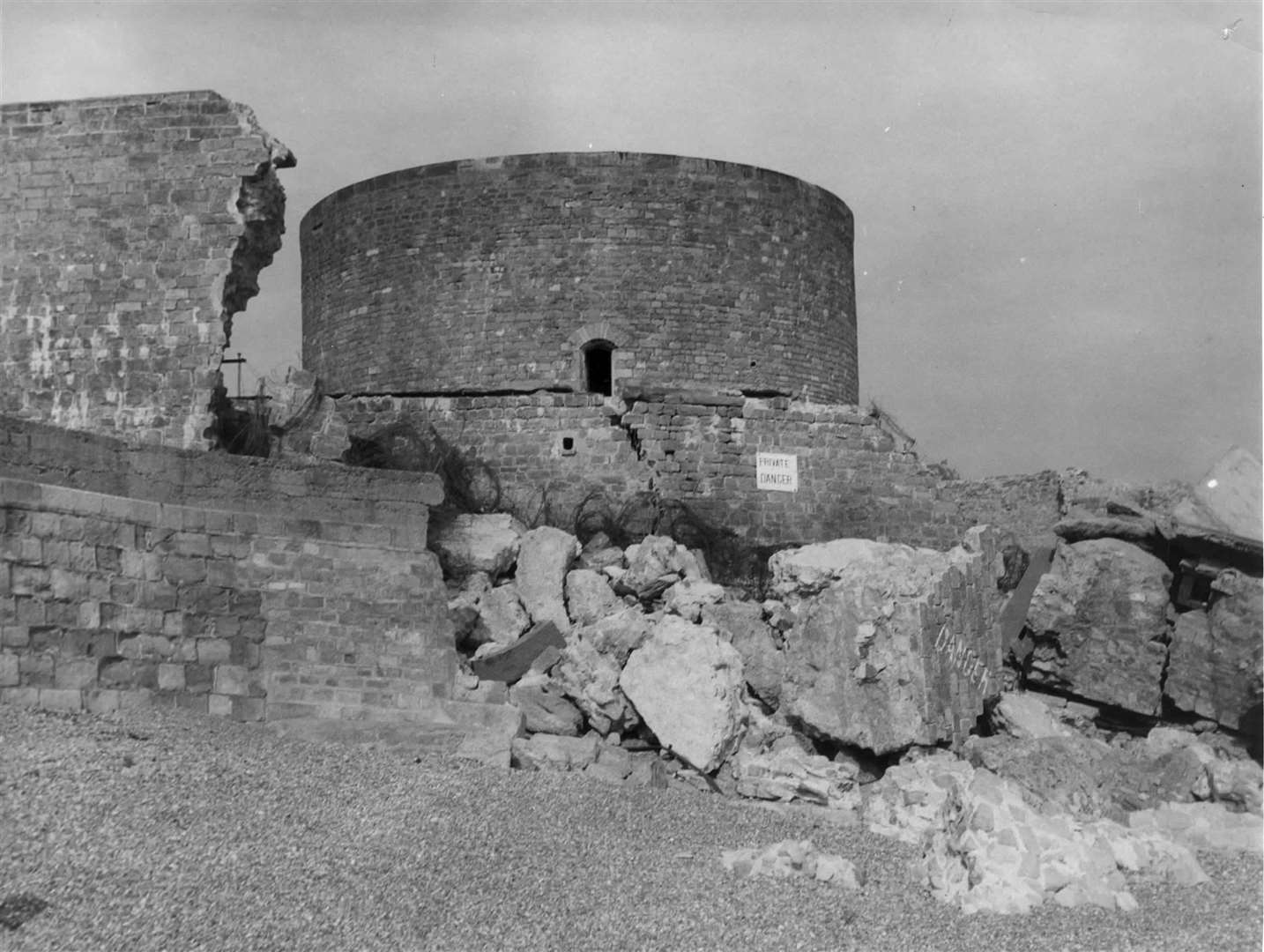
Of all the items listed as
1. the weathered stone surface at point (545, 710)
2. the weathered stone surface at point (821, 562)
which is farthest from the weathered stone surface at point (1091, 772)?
the weathered stone surface at point (545, 710)

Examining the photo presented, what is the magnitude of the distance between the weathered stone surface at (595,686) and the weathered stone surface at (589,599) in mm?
599

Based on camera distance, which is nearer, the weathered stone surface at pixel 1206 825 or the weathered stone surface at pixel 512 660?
the weathered stone surface at pixel 1206 825

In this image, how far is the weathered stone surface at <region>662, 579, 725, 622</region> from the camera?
417 inches

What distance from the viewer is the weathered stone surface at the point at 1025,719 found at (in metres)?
10.7

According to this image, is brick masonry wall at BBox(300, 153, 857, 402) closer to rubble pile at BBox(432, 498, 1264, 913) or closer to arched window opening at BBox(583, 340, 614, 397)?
arched window opening at BBox(583, 340, 614, 397)

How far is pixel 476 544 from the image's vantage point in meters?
11.3

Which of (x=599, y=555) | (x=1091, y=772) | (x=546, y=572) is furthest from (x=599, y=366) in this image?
(x=1091, y=772)

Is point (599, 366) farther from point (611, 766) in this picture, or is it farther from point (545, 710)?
point (611, 766)

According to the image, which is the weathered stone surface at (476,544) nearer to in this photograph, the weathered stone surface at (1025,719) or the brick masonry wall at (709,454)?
the brick masonry wall at (709,454)

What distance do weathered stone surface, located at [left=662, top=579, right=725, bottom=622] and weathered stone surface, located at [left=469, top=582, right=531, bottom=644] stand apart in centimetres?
96

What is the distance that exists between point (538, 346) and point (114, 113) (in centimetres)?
583

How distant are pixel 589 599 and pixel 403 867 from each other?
3.66m

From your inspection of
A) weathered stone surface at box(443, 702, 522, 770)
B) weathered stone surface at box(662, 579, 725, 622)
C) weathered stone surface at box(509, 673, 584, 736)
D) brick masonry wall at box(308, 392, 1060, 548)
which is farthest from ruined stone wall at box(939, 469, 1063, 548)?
weathered stone surface at box(443, 702, 522, 770)

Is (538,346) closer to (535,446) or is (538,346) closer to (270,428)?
(535,446)
